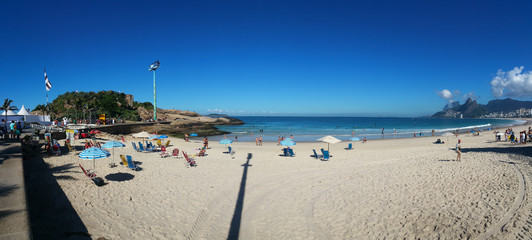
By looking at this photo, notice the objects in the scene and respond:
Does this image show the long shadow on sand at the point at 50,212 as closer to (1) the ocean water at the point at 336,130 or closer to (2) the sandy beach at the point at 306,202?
(2) the sandy beach at the point at 306,202

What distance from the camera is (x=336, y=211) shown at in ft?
23.8

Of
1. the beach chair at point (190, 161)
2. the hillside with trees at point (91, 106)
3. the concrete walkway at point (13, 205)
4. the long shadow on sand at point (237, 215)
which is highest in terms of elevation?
the hillside with trees at point (91, 106)

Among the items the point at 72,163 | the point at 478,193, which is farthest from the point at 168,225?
the point at 478,193

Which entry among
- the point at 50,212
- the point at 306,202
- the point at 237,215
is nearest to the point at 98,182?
the point at 50,212

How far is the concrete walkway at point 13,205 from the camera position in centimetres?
370

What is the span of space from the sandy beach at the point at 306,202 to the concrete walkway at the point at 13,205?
4.27 feet

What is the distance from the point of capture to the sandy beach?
590 cm

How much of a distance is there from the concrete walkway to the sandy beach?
1.30 m

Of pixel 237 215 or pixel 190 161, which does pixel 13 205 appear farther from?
pixel 190 161

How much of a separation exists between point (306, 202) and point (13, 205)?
7314 millimetres

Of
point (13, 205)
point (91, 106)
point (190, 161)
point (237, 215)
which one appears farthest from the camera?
point (91, 106)

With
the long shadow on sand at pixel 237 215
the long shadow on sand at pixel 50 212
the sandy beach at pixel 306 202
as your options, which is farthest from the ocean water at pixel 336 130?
the long shadow on sand at pixel 50 212

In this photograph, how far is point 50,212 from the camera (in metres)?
5.85

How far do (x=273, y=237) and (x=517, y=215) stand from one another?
6400 millimetres
